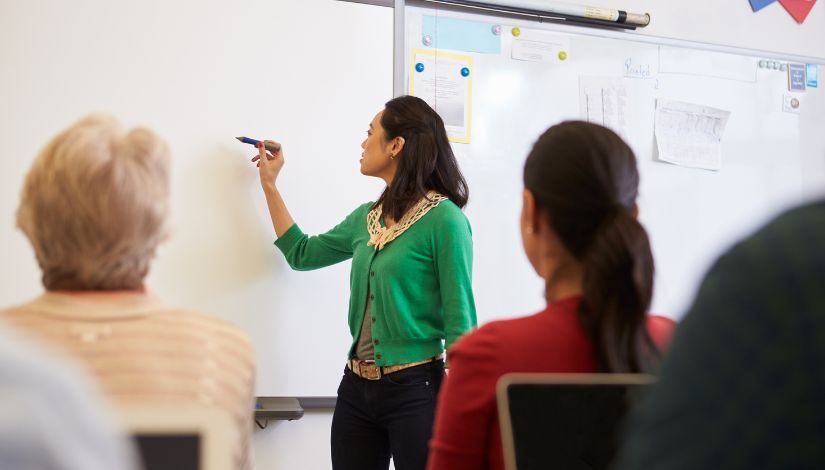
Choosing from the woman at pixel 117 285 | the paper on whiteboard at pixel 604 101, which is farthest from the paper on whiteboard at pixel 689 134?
the woman at pixel 117 285

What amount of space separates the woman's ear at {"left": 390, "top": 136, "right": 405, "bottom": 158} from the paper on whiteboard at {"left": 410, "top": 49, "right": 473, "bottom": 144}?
428 millimetres

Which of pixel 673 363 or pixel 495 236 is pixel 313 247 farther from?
pixel 673 363

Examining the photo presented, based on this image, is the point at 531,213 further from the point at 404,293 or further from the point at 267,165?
the point at 267,165

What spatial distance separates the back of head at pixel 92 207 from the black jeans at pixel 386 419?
1.06 metres

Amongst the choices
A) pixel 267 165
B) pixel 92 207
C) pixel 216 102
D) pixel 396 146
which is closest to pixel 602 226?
pixel 92 207

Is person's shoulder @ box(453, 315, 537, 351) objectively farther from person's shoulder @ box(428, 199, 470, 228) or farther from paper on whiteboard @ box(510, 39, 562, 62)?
paper on whiteboard @ box(510, 39, 562, 62)

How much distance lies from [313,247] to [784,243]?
1.89 meters

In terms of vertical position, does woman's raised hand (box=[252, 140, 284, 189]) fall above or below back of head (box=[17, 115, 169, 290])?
above

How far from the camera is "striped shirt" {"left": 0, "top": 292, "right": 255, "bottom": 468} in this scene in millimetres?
906

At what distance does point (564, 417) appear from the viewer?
96 cm

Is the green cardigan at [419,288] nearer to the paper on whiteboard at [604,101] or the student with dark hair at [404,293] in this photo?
the student with dark hair at [404,293]

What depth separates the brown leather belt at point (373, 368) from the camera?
200cm

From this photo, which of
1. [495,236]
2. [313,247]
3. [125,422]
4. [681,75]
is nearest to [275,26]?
[313,247]

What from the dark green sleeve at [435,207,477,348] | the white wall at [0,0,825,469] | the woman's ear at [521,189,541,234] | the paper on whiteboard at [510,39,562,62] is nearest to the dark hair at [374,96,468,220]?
the dark green sleeve at [435,207,477,348]
